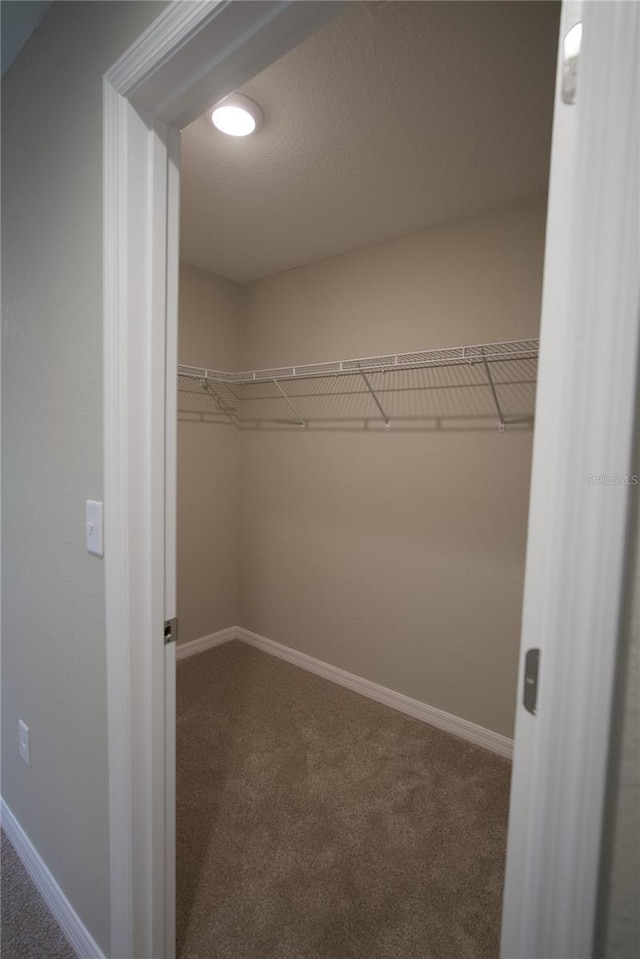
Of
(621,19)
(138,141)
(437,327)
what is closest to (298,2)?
(138,141)

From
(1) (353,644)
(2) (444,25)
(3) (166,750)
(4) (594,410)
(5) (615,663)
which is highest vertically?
(2) (444,25)

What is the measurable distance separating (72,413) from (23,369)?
0.36 m

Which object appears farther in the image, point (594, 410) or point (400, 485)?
point (400, 485)

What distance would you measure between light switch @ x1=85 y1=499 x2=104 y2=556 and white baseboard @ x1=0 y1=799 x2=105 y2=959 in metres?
1.05

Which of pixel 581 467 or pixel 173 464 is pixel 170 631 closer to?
pixel 173 464

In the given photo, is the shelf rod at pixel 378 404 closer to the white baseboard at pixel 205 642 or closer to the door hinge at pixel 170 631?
the door hinge at pixel 170 631

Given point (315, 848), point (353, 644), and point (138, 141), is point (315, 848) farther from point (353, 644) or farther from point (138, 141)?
point (138, 141)

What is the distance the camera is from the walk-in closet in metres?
1.33

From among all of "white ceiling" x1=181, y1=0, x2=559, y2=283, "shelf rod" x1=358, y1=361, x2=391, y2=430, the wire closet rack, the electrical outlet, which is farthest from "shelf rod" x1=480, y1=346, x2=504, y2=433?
the electrical outlet

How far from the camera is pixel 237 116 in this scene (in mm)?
1443

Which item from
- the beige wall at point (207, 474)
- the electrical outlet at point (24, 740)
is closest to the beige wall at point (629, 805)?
the electrical outlet at point (24, 740)

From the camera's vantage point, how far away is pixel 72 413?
1.11 metres

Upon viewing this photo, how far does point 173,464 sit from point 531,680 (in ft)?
2.70

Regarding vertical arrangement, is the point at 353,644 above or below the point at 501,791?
above
